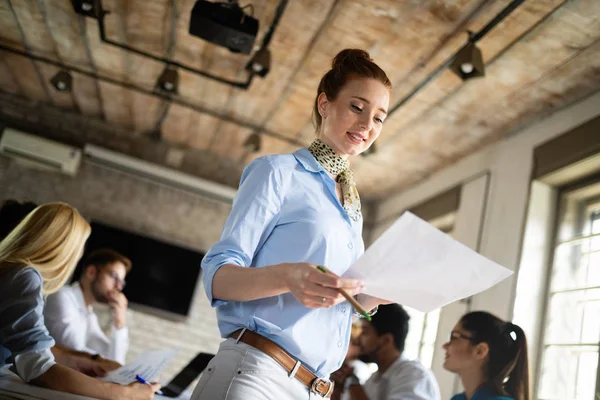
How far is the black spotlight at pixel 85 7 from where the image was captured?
149 inches

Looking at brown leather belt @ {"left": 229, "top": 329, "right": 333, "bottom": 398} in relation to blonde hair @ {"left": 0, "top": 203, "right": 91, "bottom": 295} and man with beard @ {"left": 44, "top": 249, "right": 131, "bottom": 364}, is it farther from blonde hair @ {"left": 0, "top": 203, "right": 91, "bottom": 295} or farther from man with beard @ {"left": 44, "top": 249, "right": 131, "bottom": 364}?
man with beard @ {"left": 44, "top": 249, "right": 131, "bottom": 364}

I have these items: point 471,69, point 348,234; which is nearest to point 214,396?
point 348,234

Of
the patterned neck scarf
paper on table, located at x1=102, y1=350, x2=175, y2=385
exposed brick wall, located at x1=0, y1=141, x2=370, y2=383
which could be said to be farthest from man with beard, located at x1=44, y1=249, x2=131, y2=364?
exposed brick wall, located at x1=0, y1=141, x2=370, y2=383

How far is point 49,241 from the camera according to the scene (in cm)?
177

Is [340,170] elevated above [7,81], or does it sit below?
below

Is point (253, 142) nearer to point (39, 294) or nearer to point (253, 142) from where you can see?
point (253, 142)

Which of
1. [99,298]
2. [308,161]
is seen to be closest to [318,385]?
[308,161]

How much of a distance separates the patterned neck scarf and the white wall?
3.19 metres

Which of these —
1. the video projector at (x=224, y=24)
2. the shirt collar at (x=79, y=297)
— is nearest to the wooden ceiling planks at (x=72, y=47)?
the video projector at (x=224, y=24)

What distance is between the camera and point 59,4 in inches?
167

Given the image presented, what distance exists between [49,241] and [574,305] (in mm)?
3219

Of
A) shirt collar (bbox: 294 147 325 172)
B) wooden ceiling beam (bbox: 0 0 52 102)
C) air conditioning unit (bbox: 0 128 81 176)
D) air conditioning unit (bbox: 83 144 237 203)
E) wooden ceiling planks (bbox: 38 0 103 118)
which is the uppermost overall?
wooden ceiling planks (bbox: 38 0 103 118)

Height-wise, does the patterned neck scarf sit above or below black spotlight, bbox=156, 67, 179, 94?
below

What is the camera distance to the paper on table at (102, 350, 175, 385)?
1829 millimetres
